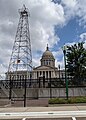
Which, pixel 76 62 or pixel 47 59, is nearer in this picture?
pixel 76 62

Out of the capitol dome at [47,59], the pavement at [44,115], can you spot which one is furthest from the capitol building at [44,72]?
the pavement at [44,115]

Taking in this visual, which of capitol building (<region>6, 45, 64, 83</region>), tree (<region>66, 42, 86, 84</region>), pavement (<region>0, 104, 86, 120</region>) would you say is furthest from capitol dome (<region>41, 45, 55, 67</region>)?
pavement (<region>0, 104, 86, 120</region>)

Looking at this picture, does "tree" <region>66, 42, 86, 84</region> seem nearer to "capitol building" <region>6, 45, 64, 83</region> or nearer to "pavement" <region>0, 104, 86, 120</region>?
"capitol building" <region>6, 45, 64, 83</region>

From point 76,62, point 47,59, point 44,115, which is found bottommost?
point 44,115

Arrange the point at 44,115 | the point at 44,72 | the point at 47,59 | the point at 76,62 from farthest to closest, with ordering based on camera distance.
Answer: the point at 47,59 → the point at 44,72 → the point at 76,62 → the point at 44,115

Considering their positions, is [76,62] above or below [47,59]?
below

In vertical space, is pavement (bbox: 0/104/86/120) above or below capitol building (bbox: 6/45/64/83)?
below

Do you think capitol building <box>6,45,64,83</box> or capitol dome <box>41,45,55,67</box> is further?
capitol dome <box>41,45,55,67</box>

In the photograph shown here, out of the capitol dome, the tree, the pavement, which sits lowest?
the pavement

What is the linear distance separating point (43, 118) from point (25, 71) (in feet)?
231

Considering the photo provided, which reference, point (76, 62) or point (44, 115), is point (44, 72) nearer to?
point (76, 62)

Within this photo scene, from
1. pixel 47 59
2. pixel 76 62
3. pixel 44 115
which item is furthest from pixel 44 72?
pixel 44 115

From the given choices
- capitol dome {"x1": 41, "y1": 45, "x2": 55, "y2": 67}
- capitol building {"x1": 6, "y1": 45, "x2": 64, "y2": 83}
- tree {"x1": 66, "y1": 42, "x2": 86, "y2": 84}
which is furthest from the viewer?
capitol dome {"x1": 41, "y1": 45, "x2": 55, "y2": 67}

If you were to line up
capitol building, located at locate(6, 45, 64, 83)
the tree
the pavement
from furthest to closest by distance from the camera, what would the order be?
1. capitol building, located at locate(6, 45, 64, 83)
2. the tree
3. the pavement
